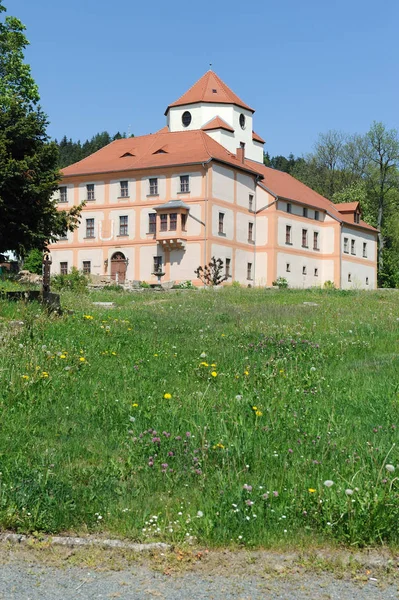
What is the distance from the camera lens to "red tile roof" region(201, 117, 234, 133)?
61.4 meters

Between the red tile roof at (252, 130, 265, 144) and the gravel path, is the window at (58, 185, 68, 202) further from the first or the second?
the gravel path

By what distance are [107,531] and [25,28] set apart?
39275 millimetres

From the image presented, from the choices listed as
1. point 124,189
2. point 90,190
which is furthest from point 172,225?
point 90,190

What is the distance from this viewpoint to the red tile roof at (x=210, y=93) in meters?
62.6

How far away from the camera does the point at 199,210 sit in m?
54.9

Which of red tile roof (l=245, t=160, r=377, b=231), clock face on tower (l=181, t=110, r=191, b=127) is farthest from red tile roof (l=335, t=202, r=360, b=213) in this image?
clock face on tower (l=181, t=110, r=191, b=127)

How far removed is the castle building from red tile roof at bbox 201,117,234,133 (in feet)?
0.42

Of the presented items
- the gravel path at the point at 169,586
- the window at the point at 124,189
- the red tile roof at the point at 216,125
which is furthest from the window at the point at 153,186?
the gravel path at the point at 169,586

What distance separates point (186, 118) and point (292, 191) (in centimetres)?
1139

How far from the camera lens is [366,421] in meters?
7.65

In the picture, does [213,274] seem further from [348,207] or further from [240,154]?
[348,207]

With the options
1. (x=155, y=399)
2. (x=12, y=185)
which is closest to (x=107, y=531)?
(x=155, y=399)

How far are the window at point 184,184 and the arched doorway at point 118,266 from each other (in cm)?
724

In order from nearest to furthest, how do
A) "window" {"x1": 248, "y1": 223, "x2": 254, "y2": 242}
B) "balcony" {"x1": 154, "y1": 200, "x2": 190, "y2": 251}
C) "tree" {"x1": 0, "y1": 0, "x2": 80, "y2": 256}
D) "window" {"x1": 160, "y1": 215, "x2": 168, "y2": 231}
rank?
"tree" {"x1": 0, "y1": 0, "x2": 80, "y2": 256} → "balcony" {"x1": 154, "y1": 200, "x2": 190, "y2": 251} → "window" {"x1": 160, "y1": 215, "x2": 168, "y2": 231} → "window" {"x1": 248, "y1": 223, "x2": 254, "y2": 242}
